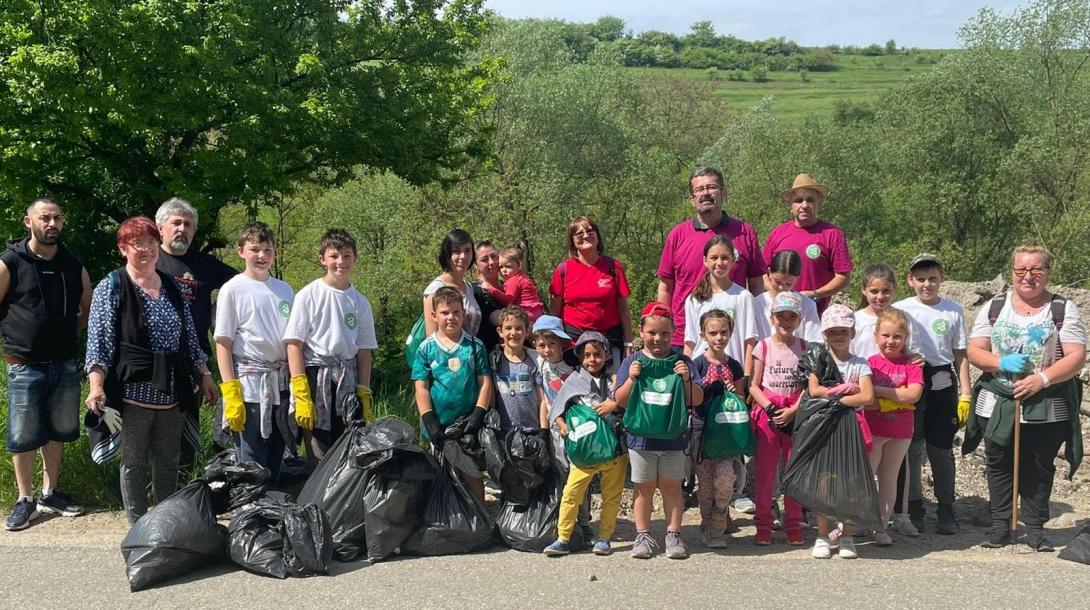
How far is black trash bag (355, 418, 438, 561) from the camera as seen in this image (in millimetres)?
4895

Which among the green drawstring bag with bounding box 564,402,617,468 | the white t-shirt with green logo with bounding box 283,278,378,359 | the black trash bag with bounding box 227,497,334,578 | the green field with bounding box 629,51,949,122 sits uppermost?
the green field with bounding box 629,51,949,122

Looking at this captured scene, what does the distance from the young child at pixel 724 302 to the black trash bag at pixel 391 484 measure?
5.85 feet

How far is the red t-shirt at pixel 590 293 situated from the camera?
19.5 ft

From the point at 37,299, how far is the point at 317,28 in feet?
31.3

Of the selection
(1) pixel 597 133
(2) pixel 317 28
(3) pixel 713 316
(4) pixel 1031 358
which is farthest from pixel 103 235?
(1) pixel 597 133

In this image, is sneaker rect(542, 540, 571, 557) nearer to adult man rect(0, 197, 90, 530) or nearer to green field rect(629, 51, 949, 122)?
adult man rect(0, 197, 90, 530)

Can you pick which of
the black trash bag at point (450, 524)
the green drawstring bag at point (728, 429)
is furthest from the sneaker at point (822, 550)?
the black trash bag at point (450, 524)

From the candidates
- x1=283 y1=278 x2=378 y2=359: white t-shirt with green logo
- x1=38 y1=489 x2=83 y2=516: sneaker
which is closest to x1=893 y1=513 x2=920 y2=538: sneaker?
x1=283 y1=278 x2=378 y2=359: white t-shirt with green logo

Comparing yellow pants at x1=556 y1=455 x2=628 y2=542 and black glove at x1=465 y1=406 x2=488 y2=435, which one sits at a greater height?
black glove at x1=465 y1=406 x2=488 y2=435

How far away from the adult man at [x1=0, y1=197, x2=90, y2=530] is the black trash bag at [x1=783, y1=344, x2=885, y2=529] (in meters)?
4.40

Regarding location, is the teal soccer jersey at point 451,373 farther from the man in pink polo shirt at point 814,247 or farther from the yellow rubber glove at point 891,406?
the yellow rubber glove at point 891,406

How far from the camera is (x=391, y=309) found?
16.8 meters

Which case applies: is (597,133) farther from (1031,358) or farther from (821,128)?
(1031,358)

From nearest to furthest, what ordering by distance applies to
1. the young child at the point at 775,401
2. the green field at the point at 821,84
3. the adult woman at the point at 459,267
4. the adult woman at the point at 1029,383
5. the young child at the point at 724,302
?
the adult woman at the point at 1029,383 → the young child at the point at 775,401 → the young child at the point at 724,302 → the adult woman at the point at 459,267 → the green field at the point at 821,84
